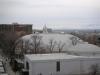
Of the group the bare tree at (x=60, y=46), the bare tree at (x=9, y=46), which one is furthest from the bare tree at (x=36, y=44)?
the bare tree at (x=9, y=46)

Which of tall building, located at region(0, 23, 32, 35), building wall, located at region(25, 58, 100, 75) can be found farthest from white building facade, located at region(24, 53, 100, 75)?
tall building, located at region(0, 23, 32, 35)

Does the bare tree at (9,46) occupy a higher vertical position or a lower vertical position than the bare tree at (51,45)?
lower

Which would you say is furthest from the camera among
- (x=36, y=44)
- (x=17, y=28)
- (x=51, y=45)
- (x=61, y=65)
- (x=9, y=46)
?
(x=17, y=28)

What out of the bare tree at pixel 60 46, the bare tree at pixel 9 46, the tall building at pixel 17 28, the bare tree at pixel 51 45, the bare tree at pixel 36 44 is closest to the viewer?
the bare tree at pixel 60 46

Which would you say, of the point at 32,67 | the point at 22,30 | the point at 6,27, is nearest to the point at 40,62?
the point at 32,67

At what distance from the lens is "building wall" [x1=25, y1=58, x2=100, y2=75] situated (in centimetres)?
2053

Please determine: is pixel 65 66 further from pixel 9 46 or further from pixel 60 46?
pixel 9 46

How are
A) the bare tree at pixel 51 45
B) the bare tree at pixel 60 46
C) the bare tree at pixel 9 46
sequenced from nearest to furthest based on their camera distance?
the bare tree at pixel 60 46 < the bare tree at pixel 51 45 < the bare tree at pixel 9 46

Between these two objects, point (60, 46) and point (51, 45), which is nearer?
point (60, 46)

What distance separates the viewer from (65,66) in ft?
69.6

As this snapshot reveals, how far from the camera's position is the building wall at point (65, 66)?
20.5 meters

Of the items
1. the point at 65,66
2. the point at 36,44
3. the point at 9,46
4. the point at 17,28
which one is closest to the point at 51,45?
the point at 36,44

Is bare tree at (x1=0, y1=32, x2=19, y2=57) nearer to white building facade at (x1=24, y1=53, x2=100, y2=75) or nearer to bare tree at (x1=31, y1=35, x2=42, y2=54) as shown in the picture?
bare tree at (x1=31, y1=35, x2=42, y2=54)

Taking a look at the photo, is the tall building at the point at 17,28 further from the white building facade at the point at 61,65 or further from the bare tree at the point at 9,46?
the white building facade at the point at 61,65
